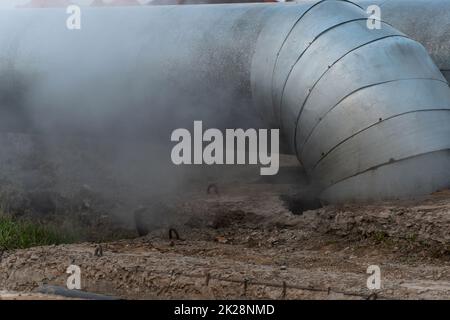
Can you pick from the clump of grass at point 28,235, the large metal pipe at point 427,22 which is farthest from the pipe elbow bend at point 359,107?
the clump of grass at point 28,235

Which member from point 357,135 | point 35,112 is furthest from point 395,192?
point 35,112

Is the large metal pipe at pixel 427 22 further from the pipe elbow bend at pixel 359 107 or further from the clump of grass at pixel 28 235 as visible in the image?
the clump of grass at pixel 28 235

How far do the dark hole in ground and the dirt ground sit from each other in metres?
0.02

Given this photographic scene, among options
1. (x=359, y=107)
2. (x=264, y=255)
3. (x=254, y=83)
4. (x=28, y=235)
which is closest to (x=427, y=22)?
(x=254, y=83)

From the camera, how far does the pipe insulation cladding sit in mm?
9094

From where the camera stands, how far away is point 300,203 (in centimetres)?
1011

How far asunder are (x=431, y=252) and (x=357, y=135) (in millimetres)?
1462

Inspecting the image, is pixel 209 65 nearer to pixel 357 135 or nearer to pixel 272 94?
pixel 272 94

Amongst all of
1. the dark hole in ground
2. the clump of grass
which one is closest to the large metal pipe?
the dark hole in ground

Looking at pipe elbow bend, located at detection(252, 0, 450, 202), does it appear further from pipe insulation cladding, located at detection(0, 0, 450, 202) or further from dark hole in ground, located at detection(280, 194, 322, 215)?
dark hole in ground, located at detection(280, 194, 322, 215)

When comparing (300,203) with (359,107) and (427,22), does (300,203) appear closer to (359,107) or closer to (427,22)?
(359,107)

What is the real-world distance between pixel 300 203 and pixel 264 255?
1831 millimetres
